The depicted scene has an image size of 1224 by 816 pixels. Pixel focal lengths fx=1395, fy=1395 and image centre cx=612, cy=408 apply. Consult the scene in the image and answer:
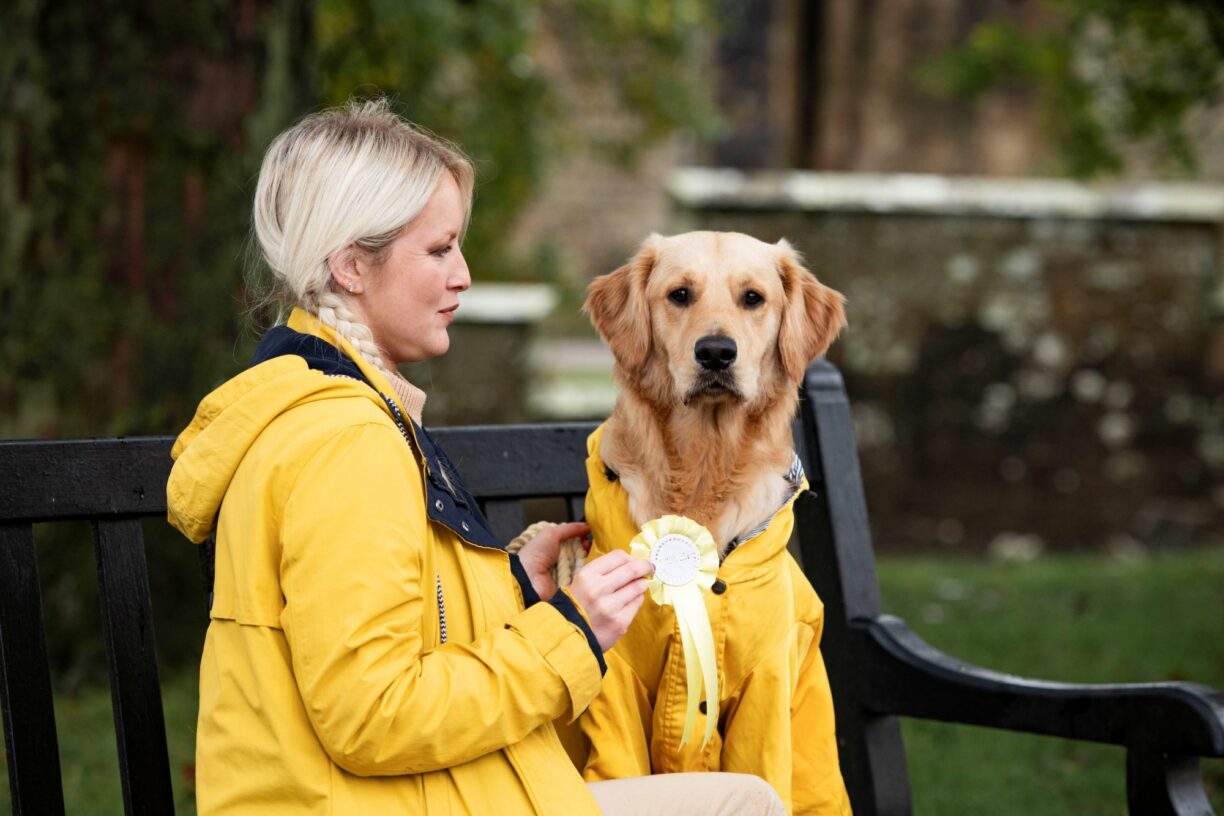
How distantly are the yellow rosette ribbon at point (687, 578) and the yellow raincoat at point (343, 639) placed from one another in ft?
0.90

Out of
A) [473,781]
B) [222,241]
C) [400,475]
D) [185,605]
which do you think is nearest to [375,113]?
[400,475]

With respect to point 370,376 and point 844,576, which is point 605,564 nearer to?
point 370,376

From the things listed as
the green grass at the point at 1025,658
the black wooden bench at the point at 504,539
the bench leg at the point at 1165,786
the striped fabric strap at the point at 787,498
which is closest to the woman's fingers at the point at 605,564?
the striped fabric strap at the point at 787,498

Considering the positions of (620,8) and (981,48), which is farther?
(620,8)

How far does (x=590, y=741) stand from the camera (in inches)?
100.0

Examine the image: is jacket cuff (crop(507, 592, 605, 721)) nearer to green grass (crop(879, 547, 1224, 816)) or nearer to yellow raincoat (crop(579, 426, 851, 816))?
yellow raincoat (crop(579, 426, 851, 816))

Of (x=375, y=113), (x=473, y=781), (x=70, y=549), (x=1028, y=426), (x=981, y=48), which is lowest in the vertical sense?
(x=1028, y=426)

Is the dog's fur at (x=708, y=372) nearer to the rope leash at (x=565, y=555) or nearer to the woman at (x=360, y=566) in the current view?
the rope leash at (x=565, y=555)

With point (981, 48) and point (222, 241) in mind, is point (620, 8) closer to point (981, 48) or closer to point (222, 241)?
point (981, 48)

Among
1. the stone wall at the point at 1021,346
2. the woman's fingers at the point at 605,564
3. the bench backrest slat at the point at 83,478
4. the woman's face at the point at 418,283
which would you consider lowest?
the stone wall at the point at 1021,346

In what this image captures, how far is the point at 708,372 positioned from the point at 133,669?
1229 millimetres

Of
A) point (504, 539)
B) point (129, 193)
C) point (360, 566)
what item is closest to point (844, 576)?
point (504, 539)

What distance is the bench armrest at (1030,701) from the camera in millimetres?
2238

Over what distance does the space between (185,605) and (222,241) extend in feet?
4.72
